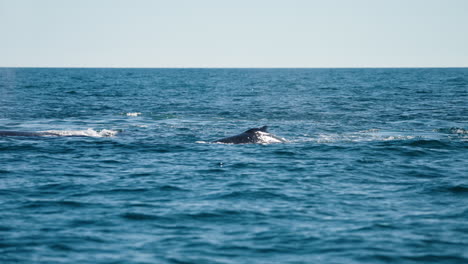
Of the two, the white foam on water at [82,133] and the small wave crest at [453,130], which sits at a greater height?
the small wave crest at [453,130]

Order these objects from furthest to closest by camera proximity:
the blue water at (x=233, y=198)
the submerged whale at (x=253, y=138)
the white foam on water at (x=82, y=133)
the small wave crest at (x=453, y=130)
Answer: the small wave crest at (x=453, y=130)
the white foam on water at (x=82, y=133)
the submerged whale at (x=253, y=138)
the blue water at (x=233, y=198)

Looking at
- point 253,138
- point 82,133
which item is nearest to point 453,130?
point 253,138

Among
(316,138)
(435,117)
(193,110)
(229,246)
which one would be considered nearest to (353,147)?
(316,138)

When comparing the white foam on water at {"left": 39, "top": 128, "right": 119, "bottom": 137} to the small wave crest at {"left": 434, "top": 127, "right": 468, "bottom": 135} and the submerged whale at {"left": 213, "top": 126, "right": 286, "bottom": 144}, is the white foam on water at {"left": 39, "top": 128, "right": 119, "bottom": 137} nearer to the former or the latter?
the submerged whale at {"left": 213, "top": 126, "right": 286, "bottom": 144}

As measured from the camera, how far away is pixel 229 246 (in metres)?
9.92

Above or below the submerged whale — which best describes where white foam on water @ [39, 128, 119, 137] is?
below

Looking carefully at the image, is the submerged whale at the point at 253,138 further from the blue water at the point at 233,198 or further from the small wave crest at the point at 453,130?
the small wave crest at the point at 453,130

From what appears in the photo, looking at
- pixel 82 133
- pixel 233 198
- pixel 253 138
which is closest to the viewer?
pixel 233 198

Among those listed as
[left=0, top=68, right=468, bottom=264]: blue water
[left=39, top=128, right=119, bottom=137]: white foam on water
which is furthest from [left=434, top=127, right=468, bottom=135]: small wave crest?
[left=39, top=128, right=119, bottom=137]: white foam on water

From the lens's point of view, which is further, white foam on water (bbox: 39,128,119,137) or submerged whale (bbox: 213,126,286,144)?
white foam on water (bbox: 39,128,119,137)

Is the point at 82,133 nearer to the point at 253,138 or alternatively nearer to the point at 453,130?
the point at 253,138

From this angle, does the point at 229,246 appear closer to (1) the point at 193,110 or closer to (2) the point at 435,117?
(2) the point at 435,117

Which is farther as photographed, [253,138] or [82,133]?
[82,133]

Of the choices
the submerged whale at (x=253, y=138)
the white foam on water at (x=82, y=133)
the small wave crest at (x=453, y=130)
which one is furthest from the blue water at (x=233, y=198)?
the submerged whale at (x=253, y=138)
